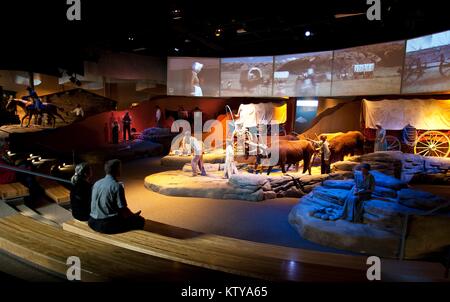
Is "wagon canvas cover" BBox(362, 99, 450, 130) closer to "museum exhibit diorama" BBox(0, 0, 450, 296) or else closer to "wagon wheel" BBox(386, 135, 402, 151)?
"museum exhibit diorama" BBox(0, 0, 450, 296)

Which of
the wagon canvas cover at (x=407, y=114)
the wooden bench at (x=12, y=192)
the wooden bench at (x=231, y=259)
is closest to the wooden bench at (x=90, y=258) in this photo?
the wooden bench at (x=231, y=259)

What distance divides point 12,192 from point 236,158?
6974 mm

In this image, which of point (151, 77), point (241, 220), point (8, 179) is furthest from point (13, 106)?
Answer: point (241, 220)

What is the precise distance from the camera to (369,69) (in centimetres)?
1138

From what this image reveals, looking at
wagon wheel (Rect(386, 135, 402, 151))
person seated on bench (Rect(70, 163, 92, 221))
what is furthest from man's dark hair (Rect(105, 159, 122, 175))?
wagon wheel (Rect(386, 135, 402, 151))

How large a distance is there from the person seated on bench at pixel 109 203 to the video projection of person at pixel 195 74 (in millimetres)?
12066

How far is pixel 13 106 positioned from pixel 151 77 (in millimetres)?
6375

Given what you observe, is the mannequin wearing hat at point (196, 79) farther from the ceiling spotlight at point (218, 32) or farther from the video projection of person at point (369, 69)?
the video projection of person at point (369, 69)

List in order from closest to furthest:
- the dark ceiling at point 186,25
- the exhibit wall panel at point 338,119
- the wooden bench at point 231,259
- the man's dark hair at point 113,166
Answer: the wooden bench at point 231,259, the man's dark hair at point 113,166, the dark ceiling at point 186,25, the exhibit wall panel at point 338,119

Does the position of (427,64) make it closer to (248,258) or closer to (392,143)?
(392,143)

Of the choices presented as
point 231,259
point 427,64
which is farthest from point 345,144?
point 231,259

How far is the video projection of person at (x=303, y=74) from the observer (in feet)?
41.3
